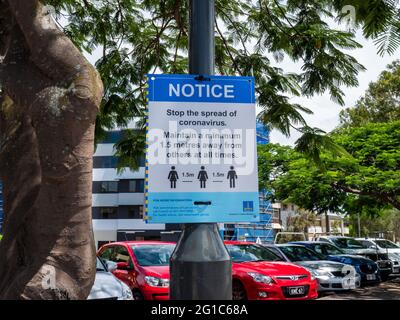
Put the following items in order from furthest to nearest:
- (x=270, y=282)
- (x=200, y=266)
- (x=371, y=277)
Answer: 1. (x=371, y=277)
2. (x=270, y=282)
3. (x=200, y=266)

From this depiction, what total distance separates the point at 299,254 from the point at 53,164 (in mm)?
12727

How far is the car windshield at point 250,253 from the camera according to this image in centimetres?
1149

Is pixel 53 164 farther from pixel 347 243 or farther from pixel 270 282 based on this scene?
pixel 347 243

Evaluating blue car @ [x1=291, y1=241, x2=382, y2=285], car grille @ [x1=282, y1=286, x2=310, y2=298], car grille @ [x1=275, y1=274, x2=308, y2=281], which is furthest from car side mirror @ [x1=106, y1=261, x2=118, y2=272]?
blue car @ [x1=291, y1=241, x2=382, y2=285]

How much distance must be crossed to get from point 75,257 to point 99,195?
45451 mm

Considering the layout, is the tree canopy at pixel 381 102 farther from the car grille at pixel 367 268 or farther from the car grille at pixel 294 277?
the car grille at pixel 294 277

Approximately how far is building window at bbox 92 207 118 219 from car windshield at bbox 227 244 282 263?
3608 cm

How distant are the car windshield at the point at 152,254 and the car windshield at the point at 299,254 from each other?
16.8 ft

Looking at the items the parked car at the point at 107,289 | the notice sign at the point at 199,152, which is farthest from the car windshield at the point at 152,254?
the notice sign at the point at 199,152

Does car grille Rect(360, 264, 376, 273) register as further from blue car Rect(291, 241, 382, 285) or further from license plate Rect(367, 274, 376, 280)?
license plate Rect(367, 274, 376, 280)

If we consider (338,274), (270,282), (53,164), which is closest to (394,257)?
(338,274)

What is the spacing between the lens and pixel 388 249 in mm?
21781
